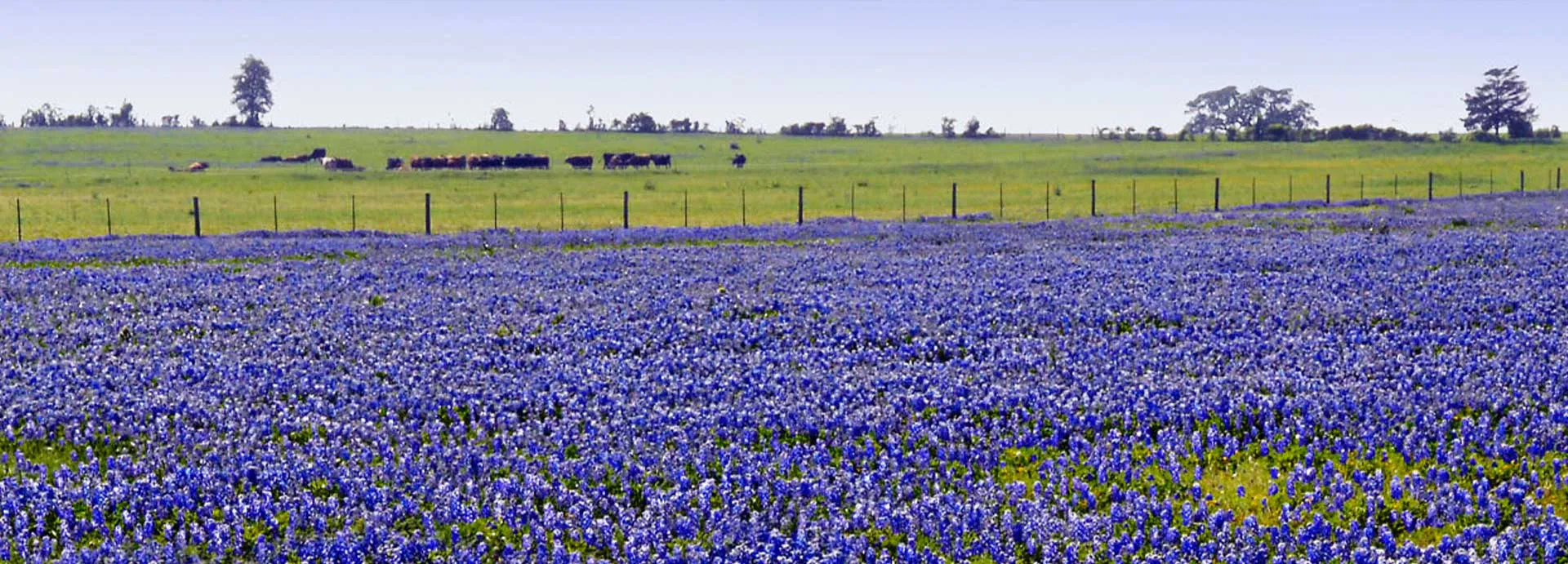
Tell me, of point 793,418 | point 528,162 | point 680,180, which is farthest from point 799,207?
point 528,162

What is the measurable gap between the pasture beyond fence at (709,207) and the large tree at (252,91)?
134263 millimetres

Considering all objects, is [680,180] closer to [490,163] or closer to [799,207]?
[490,163]

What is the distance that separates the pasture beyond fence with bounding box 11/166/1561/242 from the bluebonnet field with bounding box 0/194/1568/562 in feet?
72.6

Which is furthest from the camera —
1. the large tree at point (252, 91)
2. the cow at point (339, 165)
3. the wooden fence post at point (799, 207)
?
the large tree at point (252, 91)

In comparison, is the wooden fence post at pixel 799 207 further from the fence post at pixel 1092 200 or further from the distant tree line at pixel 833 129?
the distant tree line at pixel 833 129

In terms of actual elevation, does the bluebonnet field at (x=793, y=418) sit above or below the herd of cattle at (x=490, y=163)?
below

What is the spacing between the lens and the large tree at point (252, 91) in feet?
634

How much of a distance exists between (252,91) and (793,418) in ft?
647

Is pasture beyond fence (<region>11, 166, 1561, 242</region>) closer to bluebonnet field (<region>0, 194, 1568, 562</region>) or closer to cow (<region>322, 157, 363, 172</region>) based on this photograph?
bluebonnet field (<region>0, 194, 1568, 562</region>)

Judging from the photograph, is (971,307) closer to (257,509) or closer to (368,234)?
(257,509)

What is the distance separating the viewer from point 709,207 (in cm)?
6303

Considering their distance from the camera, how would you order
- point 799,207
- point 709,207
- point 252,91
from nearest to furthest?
point 799,207
point 709,207
point 252,91

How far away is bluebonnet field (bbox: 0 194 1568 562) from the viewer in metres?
10.2

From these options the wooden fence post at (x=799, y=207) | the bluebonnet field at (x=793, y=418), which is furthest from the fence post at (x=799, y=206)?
the bluebonnet field at (x=793, y=418)
